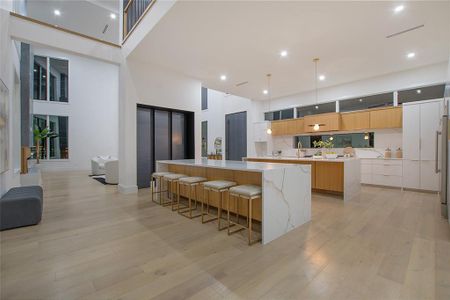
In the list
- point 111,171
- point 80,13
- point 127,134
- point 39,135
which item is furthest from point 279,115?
point 39,135

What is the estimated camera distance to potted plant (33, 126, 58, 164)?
8.54 meters

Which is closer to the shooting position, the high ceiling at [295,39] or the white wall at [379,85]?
the high ceiling at [295,39]

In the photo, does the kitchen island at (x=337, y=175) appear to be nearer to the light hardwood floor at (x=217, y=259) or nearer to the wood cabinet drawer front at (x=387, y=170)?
the light hardwood floor at (x=217, y=259)

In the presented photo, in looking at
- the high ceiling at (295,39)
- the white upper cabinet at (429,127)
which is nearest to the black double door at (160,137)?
the high ceiling at (295,39)

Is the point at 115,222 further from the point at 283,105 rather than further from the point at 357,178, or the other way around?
the point at 283,105

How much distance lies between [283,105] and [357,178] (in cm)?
433

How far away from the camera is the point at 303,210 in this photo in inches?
119

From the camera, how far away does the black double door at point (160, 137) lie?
17.9ft

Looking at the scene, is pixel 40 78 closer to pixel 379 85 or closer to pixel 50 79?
pixel 50 79

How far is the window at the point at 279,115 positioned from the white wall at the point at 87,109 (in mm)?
7778

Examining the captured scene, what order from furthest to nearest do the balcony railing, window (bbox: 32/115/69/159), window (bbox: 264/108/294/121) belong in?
1. window (bbox: 32/115/69/159)
2. window (bbox: 264/108/294/121)
3. the balcony railing

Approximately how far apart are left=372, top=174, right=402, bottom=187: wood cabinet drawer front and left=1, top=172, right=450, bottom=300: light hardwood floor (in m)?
2.36

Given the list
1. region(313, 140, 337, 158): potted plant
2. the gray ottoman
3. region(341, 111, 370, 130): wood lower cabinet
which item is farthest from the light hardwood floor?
region(341, 111, 370, 130): wood lower cabinet

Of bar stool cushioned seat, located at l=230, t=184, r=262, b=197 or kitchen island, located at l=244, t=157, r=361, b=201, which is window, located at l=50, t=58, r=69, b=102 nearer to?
kitchen island, located at l=244, t=157, r=361, b=201
